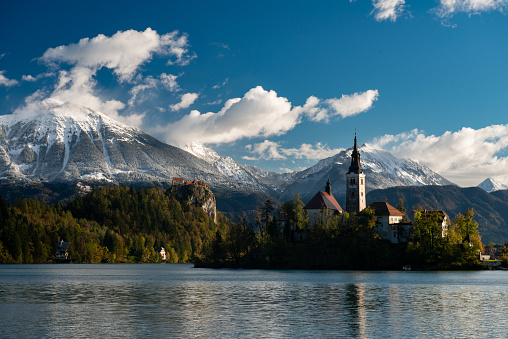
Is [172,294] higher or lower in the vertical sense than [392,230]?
lower

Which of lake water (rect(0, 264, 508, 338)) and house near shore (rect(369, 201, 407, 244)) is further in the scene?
house near shore (rect(369, 201, 407, 244))

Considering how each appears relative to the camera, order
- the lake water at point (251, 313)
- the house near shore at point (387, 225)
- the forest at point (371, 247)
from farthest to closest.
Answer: the house near shore at point (387, 225) < the forest at point (371, 247) < the lake water at point (251, 313)

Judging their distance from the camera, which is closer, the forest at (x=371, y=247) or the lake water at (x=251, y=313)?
the lake water at (x=251, y=313)

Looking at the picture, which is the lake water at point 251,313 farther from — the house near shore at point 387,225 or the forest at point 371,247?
the house near shore at point 387,225

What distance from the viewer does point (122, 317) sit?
5919cm

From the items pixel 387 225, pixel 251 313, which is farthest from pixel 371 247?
pixel 251 313

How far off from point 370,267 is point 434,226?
23.4 meters

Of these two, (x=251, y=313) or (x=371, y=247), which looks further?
(x=371, y=247)

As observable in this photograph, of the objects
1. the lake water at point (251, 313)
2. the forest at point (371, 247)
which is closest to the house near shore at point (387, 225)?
the forest at point (371, 247)

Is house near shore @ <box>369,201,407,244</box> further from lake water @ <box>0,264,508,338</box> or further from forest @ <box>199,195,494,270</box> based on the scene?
lake water @ <box>0,264,508,338</box>

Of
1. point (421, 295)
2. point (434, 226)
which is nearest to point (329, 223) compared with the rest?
point (434, 226)

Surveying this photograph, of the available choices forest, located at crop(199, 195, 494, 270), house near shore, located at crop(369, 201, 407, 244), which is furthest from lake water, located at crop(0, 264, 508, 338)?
house near shore, located at crop(369, 201, 407, 244)

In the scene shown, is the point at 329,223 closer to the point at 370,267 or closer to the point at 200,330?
the point at 370,267

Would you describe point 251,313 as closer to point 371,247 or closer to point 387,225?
point 371,247
